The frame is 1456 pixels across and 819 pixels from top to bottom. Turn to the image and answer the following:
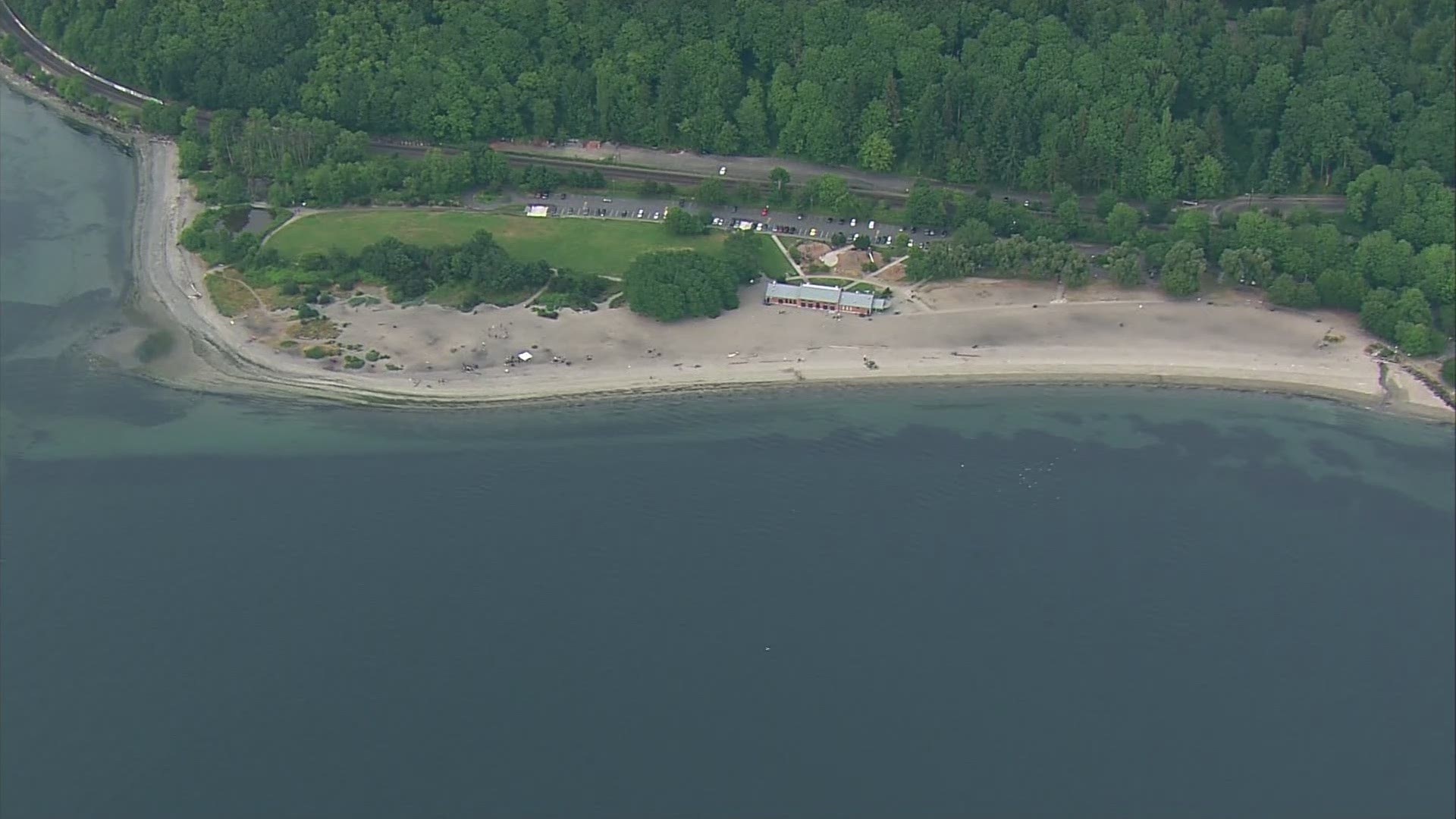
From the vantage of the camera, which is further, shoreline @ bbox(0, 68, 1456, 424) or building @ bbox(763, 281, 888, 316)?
building @ bbox(763, 281, 888, 316)

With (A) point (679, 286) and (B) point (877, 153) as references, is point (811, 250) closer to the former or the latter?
(B) point (877, 153)

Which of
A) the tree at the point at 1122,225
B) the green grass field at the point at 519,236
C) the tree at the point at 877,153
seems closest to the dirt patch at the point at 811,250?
the green grass field at the point at 519,236

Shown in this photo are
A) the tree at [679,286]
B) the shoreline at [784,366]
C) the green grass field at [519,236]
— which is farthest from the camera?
the green grass field at [519,236]

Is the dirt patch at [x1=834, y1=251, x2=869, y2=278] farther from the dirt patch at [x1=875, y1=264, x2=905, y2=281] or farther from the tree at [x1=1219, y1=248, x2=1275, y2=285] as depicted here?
the tree at [x1=1219, y1=248, x2=1275, y2=285]

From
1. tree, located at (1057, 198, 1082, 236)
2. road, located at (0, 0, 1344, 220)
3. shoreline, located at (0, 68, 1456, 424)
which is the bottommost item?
shoreline, located at (0, 68, 1456, 424)

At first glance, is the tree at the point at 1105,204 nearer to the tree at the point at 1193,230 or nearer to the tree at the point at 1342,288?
the tree at the point at 1193,230

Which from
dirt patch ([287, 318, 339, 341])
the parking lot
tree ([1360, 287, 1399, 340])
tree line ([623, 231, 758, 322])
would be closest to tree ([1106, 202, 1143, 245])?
the parking lot
